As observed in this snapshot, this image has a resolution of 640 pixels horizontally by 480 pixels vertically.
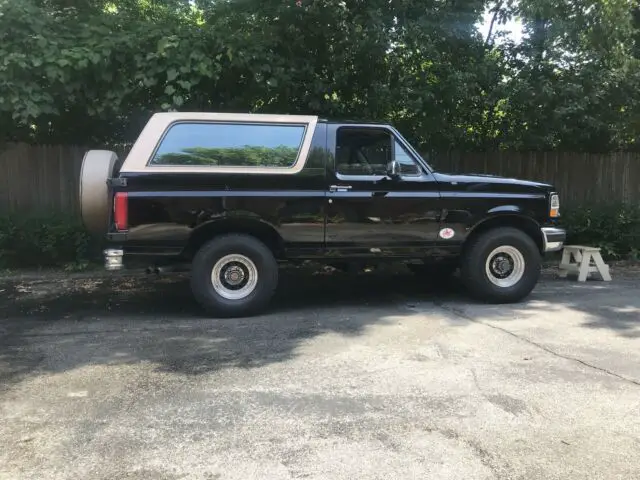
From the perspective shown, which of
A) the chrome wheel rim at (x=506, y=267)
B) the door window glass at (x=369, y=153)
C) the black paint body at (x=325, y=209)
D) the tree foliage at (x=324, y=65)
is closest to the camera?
the black paint body at (x=325, y=209)

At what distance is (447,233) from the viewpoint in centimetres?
677

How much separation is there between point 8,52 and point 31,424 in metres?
5.53

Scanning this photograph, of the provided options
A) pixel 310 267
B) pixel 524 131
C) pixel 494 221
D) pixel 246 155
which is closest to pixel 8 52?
pixel 246 155

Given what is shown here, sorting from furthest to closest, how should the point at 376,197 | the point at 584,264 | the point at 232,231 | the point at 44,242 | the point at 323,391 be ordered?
the point at 44,242, the point at 584,264, the point at 376,197, the point at 232,231, the point at 323,391

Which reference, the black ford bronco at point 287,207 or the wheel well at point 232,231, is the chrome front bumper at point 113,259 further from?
the wheel well at point 232,231

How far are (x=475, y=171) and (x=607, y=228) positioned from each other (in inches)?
98.1

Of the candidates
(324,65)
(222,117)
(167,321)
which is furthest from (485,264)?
(324,65)

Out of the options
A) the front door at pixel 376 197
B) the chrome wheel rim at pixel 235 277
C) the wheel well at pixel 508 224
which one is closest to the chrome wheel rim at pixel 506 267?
the wheel well at pixel 508 224

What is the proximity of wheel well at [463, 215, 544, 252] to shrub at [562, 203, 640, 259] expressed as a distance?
11.0 feet

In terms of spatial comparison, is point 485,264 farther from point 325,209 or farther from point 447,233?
point 325,209

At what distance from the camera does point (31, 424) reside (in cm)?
366

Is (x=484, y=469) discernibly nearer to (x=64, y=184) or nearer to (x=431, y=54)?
(x=431, y=54)

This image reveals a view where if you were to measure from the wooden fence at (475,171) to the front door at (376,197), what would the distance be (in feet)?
12.9

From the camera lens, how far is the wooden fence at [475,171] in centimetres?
952
